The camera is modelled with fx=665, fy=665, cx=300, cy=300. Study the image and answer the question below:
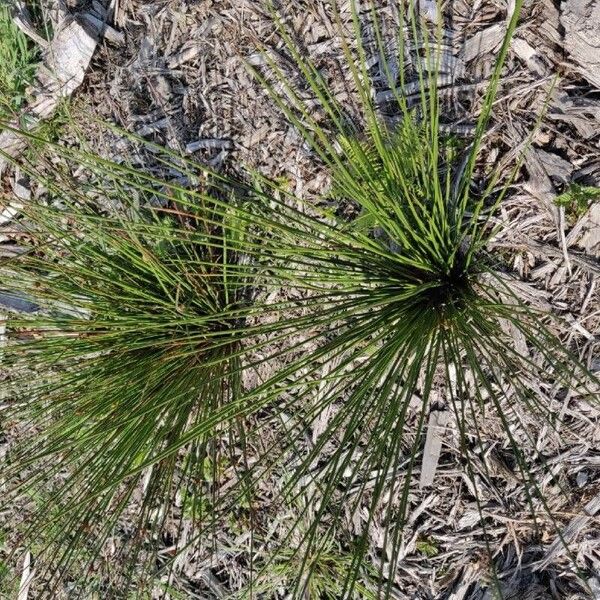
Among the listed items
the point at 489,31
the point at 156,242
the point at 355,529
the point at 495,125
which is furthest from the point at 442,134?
the point at 355,529

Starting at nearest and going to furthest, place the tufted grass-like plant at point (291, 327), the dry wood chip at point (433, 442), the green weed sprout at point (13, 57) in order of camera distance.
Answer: the tufted grass-like plant at point (291, 327), the dry wood chip at point (433, 442), the green weed sprout at point (13, 57)

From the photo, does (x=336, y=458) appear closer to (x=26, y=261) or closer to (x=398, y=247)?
(x=398, y=247)

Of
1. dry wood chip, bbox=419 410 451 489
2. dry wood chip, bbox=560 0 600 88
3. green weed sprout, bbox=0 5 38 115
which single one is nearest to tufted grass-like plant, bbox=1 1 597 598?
dry wood chip, bbox=419 410 451 489

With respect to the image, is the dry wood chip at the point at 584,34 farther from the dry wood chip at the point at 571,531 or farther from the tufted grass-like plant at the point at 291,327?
the dry wood chip at the point at 571,531

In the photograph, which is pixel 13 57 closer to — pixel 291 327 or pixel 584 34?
pixel 291 327

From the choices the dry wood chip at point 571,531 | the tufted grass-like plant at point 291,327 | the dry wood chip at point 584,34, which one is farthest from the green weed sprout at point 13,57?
the dry wood chip at point 571,531

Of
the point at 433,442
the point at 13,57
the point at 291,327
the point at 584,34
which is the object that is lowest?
the point at 433,442

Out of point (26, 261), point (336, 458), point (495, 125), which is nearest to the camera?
point (336, 458)

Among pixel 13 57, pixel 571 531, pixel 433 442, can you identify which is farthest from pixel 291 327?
pixel 13 57
